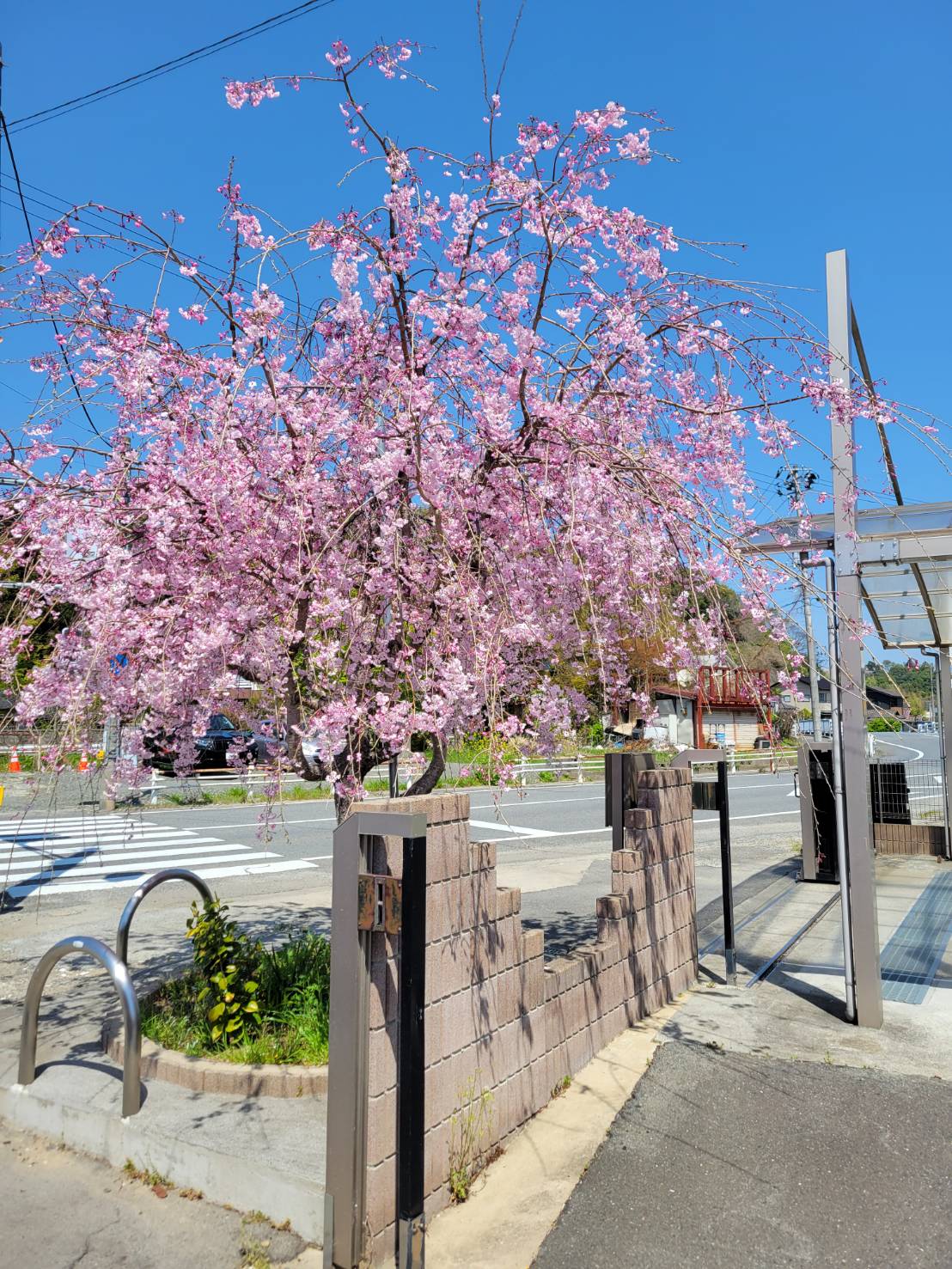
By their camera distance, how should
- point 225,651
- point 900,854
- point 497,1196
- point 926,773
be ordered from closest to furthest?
point 497,1196, point 225,651, point 900,854, point 926,773

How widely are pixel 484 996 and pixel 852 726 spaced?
300 centimetres

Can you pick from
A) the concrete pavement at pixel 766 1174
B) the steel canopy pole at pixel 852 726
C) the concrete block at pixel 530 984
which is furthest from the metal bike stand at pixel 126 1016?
the steel canopy pole at pixel 852 726

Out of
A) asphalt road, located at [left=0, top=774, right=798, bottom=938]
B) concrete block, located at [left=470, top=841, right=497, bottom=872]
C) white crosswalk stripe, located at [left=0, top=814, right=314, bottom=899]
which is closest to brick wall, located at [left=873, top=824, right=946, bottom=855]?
asphalt road, located at [left=0, top=774, right=798, bottom=938]

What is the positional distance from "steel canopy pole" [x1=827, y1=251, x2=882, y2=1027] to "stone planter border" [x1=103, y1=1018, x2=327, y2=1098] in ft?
11.1

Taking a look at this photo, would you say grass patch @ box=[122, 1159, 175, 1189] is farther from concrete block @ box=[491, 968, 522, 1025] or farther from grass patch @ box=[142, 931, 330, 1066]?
concrete block @ box=[491, 968, 522, 1025]

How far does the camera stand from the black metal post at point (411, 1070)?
9.19 feet

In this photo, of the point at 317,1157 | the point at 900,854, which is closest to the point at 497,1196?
the point at 317,1157

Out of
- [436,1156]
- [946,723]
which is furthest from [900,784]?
[436,1156]

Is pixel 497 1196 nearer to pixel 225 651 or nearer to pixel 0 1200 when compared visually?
pixel 0 1200

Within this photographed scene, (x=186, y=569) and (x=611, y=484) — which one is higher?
(x=611, y=484)

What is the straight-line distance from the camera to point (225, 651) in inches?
154

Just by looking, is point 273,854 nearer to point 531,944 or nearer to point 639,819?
point 639,819

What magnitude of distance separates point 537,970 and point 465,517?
83.8 inches

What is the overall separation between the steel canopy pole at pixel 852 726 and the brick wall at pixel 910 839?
790 centimetres
